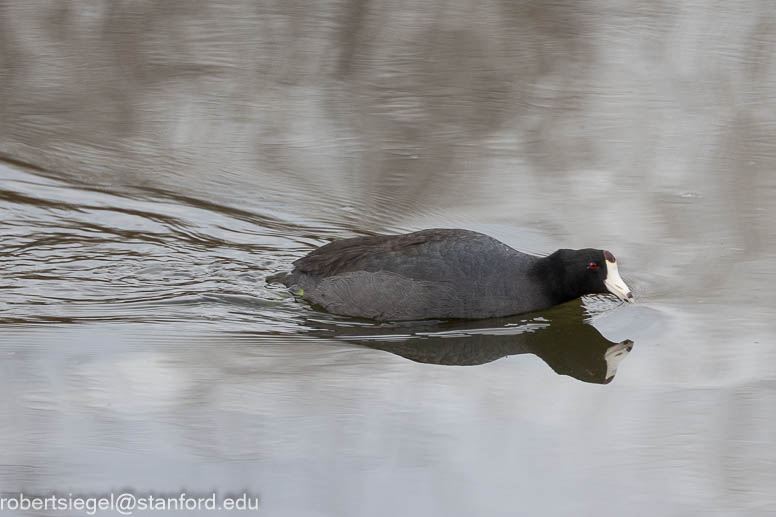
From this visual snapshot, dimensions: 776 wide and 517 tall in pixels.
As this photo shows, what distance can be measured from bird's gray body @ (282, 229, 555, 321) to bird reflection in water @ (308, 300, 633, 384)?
0.28 ft

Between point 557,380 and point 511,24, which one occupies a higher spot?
point 511,24

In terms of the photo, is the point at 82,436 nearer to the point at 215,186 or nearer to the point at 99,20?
the point at 215,186

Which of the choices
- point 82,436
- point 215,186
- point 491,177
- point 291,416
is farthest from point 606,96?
point 82,436

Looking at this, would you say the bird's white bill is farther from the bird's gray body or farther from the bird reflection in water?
the bird's gray body

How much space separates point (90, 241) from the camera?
7.35m

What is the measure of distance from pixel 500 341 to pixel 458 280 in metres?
0.43

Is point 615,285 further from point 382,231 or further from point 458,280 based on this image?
point 382,231

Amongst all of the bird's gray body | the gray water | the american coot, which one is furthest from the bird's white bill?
the bird's gray body

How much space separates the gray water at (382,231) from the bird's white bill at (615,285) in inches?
8.6

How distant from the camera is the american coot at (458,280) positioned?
21.1ft

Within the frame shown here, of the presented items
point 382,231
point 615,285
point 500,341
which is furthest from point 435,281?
point 382,231

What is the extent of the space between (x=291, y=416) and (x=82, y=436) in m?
0.93

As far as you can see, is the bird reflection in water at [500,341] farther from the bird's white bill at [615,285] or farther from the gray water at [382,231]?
the bird's white bill at [615,285]

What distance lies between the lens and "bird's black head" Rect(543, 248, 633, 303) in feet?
21.0
